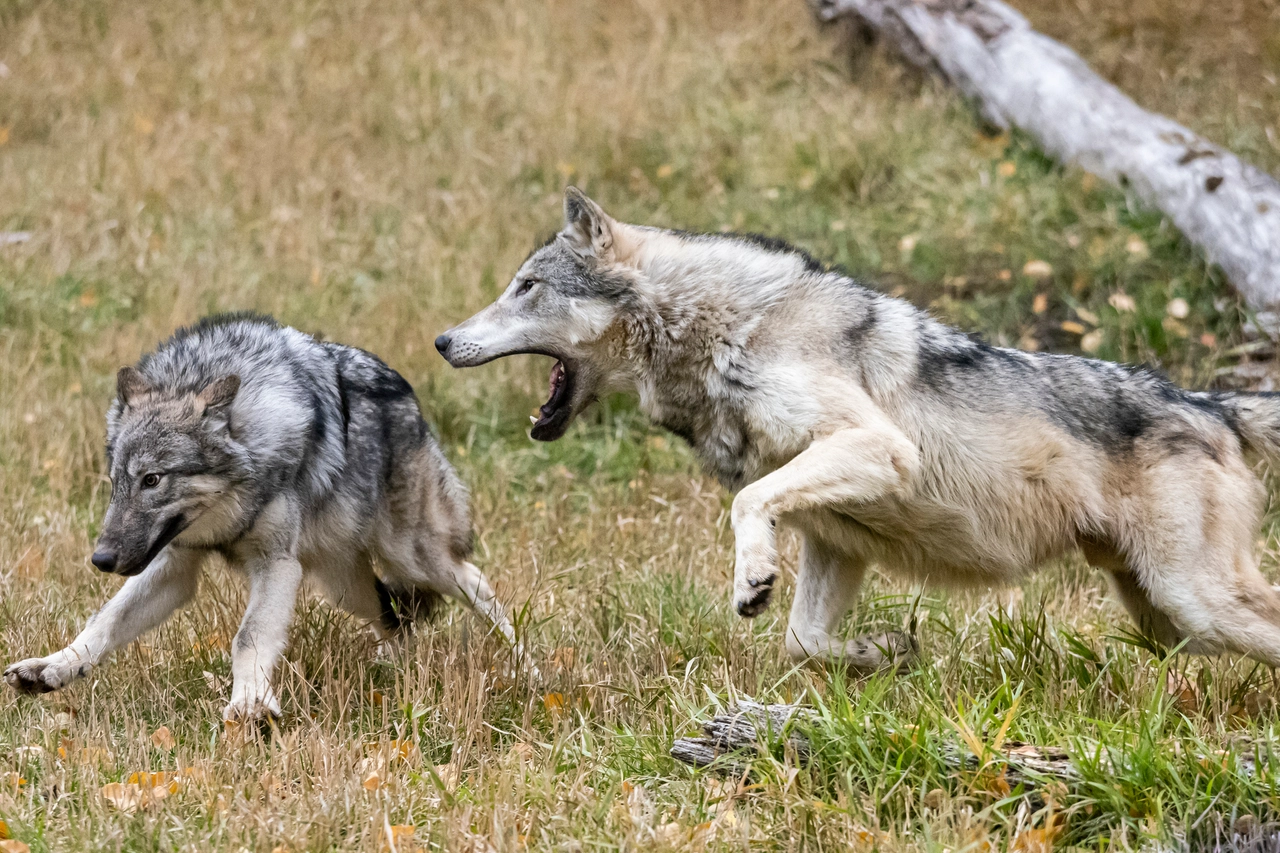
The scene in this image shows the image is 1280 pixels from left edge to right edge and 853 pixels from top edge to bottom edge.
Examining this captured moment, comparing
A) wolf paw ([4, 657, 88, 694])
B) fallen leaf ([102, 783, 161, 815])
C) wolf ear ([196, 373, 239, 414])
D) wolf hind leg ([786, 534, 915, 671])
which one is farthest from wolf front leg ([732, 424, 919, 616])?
wolf paw ([4, 657, 88, 694])

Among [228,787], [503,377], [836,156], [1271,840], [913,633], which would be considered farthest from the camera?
[836,156]

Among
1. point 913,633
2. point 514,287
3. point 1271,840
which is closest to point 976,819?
point 1271,840

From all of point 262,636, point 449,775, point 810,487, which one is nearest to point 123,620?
point 262,636

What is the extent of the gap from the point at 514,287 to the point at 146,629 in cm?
199

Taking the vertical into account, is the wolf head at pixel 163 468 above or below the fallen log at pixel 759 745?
above

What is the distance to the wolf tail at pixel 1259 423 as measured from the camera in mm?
4812

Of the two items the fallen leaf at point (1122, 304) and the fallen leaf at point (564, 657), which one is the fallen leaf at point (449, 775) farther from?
the fallen leaf at point (1122, 304)

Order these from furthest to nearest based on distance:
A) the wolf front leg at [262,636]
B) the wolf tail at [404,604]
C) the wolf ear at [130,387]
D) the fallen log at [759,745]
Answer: the wolf tail at [404,604], the wolf ear at [130,387], the wolf front leg at [262,636], the fallen log at [759,745]

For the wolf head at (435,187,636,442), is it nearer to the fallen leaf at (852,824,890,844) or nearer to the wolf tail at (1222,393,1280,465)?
the fallen leaf at (852,824,890,844)

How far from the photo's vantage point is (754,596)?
397 centimetres

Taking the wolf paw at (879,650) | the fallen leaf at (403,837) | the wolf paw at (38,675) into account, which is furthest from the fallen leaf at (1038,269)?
the wolf paw at (38,675)

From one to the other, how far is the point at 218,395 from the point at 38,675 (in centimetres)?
122

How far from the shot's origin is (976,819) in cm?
342

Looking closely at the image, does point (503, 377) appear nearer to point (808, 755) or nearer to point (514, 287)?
point (514, 287)
